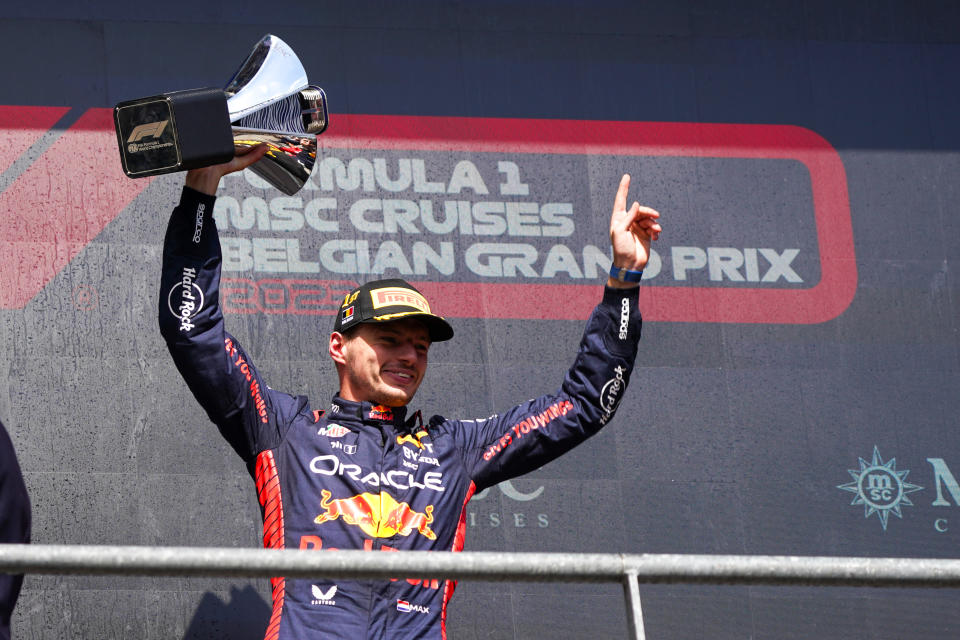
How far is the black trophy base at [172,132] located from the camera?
7.73ft

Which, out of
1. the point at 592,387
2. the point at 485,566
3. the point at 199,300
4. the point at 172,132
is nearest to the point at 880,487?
the point at 592,387

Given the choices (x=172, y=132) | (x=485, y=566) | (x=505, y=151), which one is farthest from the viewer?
(x=505, y=151)

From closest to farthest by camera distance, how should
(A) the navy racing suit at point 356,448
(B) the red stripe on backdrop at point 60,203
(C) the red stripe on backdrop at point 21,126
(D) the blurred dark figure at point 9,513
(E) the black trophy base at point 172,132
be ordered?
(D) the blurred dark figure at point 9,513, (E) the black trophy base at point 172,132, (A) the navy racing suit at point 356,448, (B) the red stripe on backdrop at point 60,203, (C) the red stripe on backdrop at point 21,126

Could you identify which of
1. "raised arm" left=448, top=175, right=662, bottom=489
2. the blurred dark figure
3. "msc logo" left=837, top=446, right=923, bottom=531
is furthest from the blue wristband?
"msc logo" left=837, top=446, right=923, bottom=531

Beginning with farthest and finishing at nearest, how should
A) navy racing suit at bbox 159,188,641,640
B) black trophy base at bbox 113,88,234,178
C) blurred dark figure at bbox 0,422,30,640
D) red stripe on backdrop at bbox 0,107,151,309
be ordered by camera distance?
red stripe on backdrop at bbox 0,107,151,309, navy racing suit at bbox 159,188,641,640, black trophy base at bbox 113,88,234,178, blurred dark figure at bbox 0,422,30,640

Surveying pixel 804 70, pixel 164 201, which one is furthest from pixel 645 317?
pixel 164 201

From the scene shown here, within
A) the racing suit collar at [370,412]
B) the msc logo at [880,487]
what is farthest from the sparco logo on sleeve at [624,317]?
the msc logo at [880,487]

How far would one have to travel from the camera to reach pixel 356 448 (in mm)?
2670

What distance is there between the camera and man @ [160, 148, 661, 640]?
8.23ft

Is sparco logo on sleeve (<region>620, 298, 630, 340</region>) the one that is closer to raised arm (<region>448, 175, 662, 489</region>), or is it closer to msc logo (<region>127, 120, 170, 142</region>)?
raised arm (<region>448, 175, 662, 489</region>)

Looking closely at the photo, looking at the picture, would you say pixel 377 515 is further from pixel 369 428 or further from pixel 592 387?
pixel 592 387

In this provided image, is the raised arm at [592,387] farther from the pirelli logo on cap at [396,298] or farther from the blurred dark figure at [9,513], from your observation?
the blurred dark figure at [9,513]

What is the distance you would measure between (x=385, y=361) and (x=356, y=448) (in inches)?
8.0

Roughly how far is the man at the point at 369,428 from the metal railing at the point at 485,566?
2.75ft
